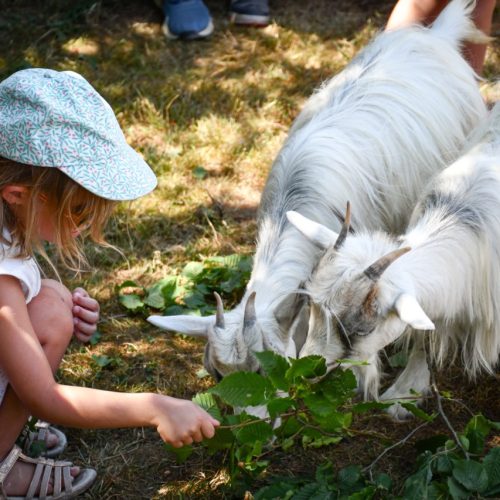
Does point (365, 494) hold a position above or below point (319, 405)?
below

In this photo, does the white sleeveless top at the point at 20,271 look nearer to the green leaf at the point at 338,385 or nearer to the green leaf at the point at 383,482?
the green leaf at the point at 338,385

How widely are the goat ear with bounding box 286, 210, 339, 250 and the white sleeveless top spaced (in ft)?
3.36

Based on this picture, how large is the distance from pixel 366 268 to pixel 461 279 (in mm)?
443

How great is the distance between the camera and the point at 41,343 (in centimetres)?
277

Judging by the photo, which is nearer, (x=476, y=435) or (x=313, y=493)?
→ (x=313, y=493)

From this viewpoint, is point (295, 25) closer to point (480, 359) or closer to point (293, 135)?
point (293, 135)

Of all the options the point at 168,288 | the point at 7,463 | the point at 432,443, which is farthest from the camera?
the point at 168,288

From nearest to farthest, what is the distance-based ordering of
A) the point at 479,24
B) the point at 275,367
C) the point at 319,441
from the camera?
the point at 275,367
the point at 319,441
the point at 479,24

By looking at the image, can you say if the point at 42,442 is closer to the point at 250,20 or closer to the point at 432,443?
the point at 432,443

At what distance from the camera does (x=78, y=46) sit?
6305mm

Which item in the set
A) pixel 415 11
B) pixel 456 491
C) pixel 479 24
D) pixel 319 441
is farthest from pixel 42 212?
pixel 479 24

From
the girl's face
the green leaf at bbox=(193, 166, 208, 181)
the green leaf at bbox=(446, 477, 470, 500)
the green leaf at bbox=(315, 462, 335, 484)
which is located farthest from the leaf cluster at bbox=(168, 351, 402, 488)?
the green leaf at bbox=(193, 166, 208, 181)

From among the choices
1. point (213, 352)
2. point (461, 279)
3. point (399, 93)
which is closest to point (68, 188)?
point (213, 352)

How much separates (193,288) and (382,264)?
1.44 meters
